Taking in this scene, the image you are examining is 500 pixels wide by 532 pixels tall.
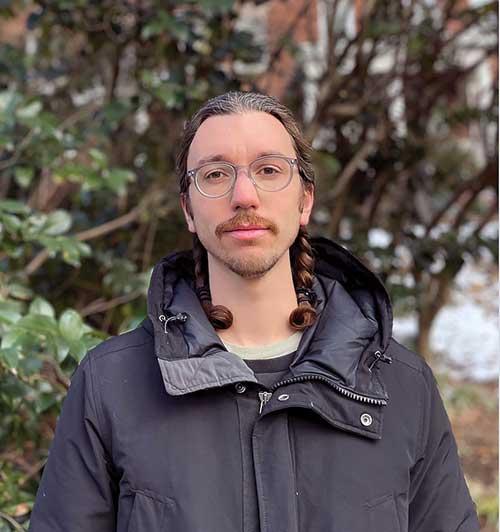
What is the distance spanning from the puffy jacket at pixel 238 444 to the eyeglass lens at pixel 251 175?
0.26 m

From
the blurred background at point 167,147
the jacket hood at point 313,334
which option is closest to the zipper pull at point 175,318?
the jacket hood at point 313,334

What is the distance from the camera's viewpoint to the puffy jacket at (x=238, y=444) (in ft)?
4.97

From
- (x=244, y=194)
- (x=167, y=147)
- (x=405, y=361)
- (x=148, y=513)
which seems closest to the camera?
(x=148, y=513)

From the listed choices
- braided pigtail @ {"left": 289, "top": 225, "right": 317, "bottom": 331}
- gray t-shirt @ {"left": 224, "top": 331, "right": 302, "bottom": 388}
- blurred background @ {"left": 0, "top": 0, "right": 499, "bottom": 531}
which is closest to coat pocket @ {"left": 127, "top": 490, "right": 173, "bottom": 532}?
gray t-shirt @ {"left": 224, "top": 331, "right": 302, "bottom": 388}

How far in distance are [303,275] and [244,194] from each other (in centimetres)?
32

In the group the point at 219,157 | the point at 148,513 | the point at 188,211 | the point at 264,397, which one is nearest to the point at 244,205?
the point at 219,157

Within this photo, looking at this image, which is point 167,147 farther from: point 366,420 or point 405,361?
point 366,420

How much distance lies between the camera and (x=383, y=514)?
1.55 meters

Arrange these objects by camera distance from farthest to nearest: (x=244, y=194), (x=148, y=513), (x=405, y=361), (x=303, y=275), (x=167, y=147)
→ 1. (x=167, y=147)
2. (x=303, y=275)
3. (x=405, y=361)
4. (x=244, y=194)
5. (x=148, y=513)

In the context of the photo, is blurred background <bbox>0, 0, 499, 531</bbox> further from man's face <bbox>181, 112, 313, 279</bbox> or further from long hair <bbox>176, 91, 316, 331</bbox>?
man's face <bbox>181, 112, 313, 279</bbox>

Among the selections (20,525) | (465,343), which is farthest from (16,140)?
(465,343)

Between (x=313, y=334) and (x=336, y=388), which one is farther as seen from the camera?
(x=313, y=334)

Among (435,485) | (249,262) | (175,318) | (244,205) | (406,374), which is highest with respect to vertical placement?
(244,205)

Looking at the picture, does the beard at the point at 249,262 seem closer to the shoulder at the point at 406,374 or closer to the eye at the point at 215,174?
the eye at the point at 215,174
